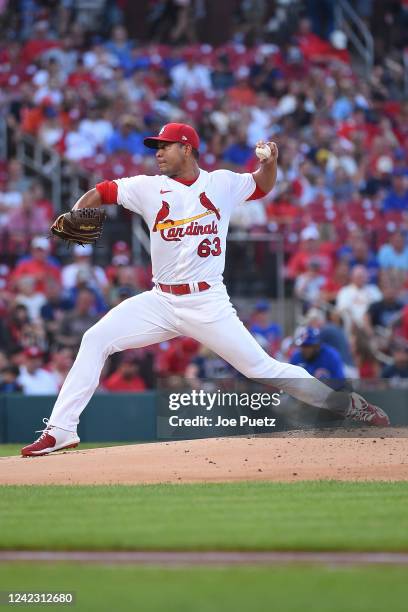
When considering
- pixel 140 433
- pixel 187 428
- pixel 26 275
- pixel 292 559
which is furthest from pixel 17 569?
pixel 26 275

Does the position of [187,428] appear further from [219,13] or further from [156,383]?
[219,13]

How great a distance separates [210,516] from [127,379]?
8048 millimetres

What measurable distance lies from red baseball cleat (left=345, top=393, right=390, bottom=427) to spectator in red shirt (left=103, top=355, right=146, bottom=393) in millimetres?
5674

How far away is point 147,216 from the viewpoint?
352 inches

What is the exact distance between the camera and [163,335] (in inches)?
354

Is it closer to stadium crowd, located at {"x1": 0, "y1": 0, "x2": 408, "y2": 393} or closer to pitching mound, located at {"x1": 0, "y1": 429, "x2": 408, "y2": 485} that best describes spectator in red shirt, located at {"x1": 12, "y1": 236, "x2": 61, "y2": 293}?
stadium crowd, located at {"x1": 0, "y1": 0, "x2": 408, "y2": 393}

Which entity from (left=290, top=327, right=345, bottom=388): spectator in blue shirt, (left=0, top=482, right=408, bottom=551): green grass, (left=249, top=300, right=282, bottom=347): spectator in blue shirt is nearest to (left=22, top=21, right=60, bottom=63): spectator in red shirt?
(left=249, top=300, right=282, bottom=347): spectator in blue shirt

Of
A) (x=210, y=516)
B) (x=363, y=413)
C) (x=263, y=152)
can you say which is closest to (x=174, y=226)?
(x=263, y=152)

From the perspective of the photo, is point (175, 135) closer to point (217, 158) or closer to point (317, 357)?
point (317, 357)

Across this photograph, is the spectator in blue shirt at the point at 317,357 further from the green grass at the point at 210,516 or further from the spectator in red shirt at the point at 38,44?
the spectator in red shirt at the point at 38,44

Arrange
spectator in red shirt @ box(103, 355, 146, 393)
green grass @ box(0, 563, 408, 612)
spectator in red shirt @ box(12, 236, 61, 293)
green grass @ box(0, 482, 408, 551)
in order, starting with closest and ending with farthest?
1. green grass @ box(0, 563, 408, 612)
2. green grass @ box(0, 482, 408, 551)
3. spectator in red shirt @ box(103, 355, 146, 393)
4. spectator in red shirt @ box(12, 236, 61, 293)

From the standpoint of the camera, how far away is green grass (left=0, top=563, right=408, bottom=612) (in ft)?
15.6

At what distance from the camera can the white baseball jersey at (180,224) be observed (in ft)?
28.9

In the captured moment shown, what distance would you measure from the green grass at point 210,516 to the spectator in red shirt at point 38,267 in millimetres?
7595
